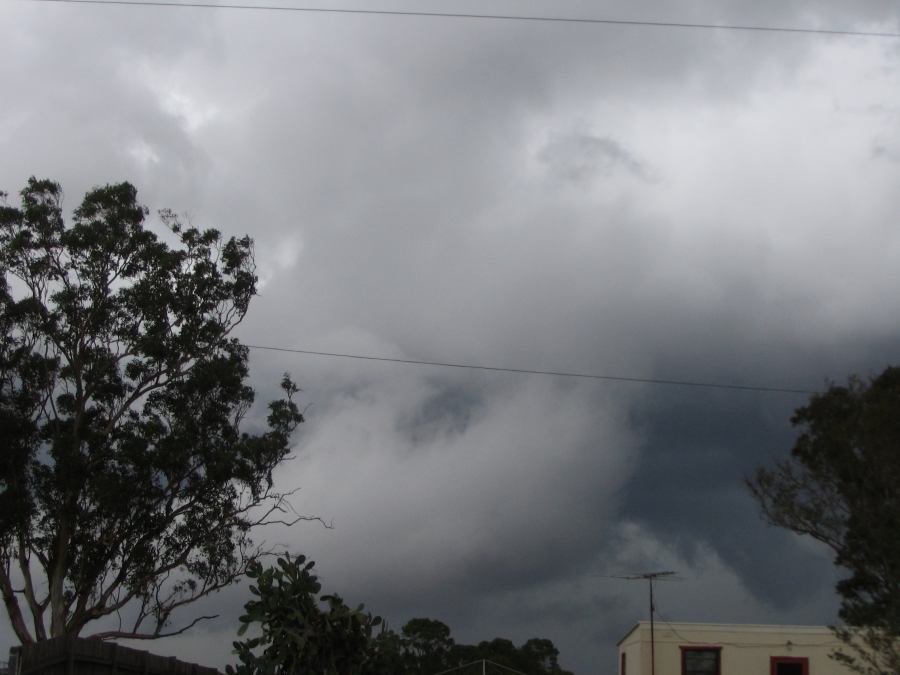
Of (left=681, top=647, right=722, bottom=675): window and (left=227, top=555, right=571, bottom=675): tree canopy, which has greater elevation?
(left=681, top=647, right=722, bottom=675): window

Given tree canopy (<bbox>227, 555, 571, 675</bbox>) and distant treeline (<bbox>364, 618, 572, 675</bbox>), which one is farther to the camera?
distant treeline (<bbox>364, 618, 572, 675</bbox>)

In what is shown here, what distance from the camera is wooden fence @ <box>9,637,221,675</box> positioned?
9.38 m

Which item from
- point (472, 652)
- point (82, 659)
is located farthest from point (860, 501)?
point (472, 652)

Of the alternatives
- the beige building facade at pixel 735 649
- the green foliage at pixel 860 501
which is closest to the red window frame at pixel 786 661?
the beige building facade at pixel 735 649

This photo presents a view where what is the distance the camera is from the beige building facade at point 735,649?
30.4m

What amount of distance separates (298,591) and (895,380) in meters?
19.8

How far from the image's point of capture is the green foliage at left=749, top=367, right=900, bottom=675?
51.6 ft

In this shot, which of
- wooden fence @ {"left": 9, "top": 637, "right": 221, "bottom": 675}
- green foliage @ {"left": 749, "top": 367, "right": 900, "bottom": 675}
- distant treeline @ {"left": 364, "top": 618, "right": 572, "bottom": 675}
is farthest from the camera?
distant treeline @ {"left": 364, "top": 618, "right": 572, "bottom": 675}

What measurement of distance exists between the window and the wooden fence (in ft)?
69.4

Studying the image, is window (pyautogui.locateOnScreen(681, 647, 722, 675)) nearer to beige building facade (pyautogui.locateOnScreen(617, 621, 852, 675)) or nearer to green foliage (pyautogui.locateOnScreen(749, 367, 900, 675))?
beige building facade (pyautogui.locateOnScreen(617, 621, 852, 675))

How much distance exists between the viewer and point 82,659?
10836 millimetres

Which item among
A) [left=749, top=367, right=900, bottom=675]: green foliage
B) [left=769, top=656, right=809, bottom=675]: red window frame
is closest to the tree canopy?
[left=749, top=367, right=900, bottom=675]: green foliage

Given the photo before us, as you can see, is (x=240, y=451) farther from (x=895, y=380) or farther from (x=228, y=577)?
(x=895, y=380)

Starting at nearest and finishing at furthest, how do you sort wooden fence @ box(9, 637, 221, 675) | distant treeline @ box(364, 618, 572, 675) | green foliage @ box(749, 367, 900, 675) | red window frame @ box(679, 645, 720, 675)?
wooden fence @ box(9, 637, 221, 675), green foliage @ box(749, 367, 900, 675), red window frame @ box(679, 645, 720, 675), distant treeline @ box(364, 618, 572, 675)
